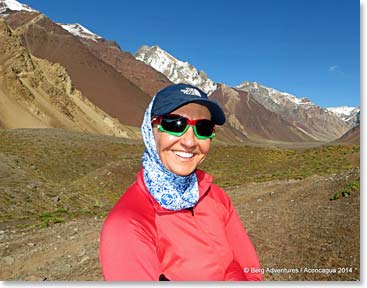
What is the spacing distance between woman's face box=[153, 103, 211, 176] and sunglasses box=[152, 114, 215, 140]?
22 millimetres

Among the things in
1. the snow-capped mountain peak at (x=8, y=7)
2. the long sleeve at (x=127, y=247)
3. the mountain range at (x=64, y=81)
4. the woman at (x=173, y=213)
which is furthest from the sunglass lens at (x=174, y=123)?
the snow-capped mountain peak at (x=8, y=7)

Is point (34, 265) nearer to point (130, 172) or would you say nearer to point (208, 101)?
point (208, 101)

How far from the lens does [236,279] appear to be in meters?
2.72

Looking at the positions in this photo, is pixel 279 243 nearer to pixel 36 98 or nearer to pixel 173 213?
pixel 173 213

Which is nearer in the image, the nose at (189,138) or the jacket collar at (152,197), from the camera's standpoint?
the jacket collar at (152,197)

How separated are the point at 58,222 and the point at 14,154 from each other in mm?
12465

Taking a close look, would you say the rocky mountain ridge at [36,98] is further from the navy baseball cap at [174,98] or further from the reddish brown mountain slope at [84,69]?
the navy baseball cap at [174,98]

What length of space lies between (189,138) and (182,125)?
11 cm

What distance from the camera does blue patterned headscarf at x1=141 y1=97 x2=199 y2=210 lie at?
246cm

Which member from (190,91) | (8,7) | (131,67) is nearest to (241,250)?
(190,91)

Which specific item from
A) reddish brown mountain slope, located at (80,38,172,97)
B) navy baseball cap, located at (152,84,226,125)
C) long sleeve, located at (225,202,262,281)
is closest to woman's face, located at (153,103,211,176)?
navy baseball cap, located at (152,84,226,125)

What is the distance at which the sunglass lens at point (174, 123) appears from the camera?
2492mm

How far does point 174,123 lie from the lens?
2.52m

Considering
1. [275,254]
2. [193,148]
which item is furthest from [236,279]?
[275,254]
